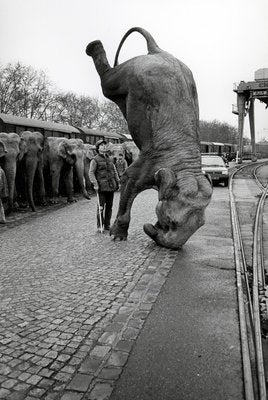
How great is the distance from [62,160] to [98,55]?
6.53 m

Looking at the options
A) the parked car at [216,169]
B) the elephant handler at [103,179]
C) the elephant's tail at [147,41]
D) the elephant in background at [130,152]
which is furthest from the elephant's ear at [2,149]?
the parked car at [216,169]

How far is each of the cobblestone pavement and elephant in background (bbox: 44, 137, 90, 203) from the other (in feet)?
18.7

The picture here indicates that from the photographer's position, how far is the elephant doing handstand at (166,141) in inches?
255

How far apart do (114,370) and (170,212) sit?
345cm

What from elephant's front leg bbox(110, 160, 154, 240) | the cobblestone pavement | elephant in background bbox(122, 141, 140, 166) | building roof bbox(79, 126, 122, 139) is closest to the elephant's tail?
elephant's front leg bbox(110, 160, 154, 240)

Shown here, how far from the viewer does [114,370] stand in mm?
3262

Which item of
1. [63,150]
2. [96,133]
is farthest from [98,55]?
[96,133]

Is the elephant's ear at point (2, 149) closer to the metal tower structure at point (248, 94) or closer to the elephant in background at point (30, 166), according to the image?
the elephant in background at point (30, 166)

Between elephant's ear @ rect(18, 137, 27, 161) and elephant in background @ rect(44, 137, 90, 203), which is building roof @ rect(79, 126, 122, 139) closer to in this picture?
elephant in background @ rect(44, 137, 90, 203)

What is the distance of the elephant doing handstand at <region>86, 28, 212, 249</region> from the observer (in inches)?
255

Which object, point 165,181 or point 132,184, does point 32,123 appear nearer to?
point 132,184

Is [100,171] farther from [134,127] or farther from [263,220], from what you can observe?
[263,220]

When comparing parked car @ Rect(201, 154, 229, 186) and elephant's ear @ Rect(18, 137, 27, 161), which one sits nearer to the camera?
elephant's ear @ Rect(18, 137, 27, 161)

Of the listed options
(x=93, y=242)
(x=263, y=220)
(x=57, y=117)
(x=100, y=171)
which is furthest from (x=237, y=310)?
(x=57, y=117)
